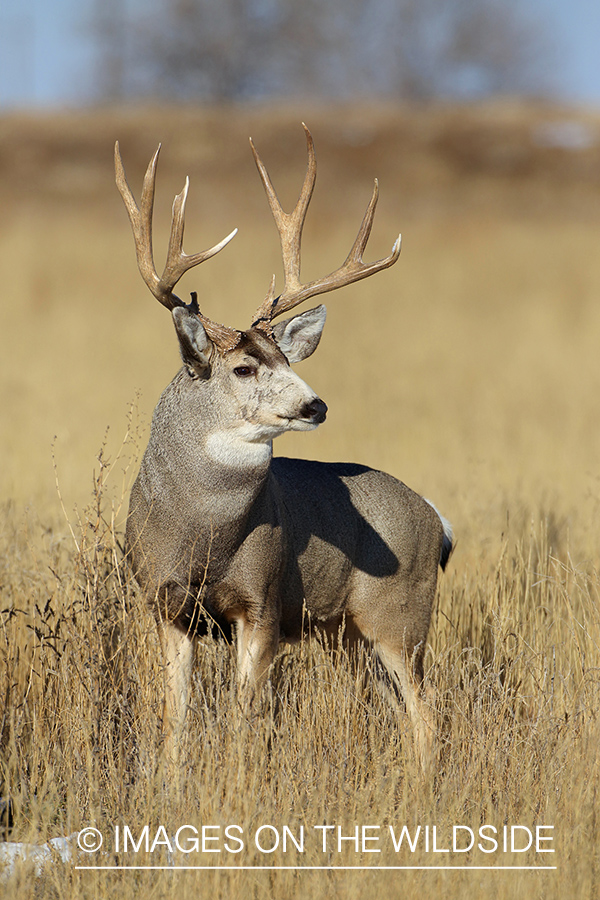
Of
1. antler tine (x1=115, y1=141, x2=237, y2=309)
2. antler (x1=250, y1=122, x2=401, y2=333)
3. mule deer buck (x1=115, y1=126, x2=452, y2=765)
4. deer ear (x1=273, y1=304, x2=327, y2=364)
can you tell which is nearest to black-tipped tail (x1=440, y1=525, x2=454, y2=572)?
mule deer buck (x1=115, y1=126, x2=452, y2=765)

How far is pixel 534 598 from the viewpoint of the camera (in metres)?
5.24

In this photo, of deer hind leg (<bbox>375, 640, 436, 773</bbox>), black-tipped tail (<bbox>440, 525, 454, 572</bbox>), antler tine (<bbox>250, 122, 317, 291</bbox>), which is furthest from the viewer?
black-tipped tail (<bbox>440, 525, 454, 572</bbox>)

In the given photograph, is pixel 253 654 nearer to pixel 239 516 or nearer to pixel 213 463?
pixel 239 516

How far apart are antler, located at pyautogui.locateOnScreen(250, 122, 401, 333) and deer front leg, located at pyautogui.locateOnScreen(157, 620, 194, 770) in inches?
49.4

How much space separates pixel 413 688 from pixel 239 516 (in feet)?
3.62

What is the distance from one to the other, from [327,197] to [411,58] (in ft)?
61.9

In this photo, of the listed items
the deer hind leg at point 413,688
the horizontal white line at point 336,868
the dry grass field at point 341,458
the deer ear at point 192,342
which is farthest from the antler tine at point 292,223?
the horizontal white line at point 336,868

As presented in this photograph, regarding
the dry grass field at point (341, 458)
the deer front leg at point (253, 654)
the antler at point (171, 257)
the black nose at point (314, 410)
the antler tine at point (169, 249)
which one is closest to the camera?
the dry grass field at point (341, 458)

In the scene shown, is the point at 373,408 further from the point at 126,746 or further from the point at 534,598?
the point at 126,746

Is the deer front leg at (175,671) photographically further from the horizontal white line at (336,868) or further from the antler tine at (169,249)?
the antler tine at (169,249)

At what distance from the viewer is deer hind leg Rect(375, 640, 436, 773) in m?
4.27

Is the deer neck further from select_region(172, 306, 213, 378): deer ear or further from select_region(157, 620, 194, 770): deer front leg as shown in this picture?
select_region(157, 620, 194, 770): deer front leg

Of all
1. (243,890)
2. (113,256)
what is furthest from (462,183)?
(243,890)

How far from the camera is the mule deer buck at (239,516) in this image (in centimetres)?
393
